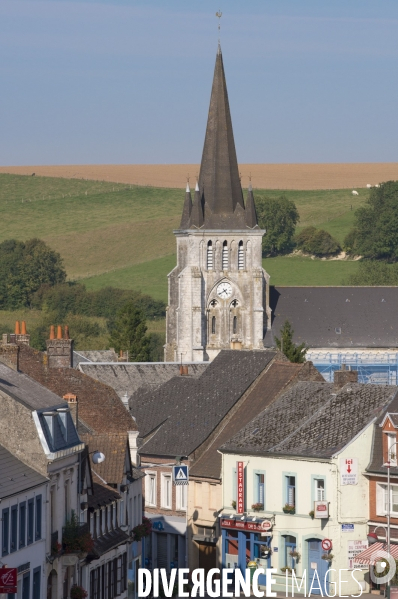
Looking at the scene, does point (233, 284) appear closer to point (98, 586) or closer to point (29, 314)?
point (29, 314)

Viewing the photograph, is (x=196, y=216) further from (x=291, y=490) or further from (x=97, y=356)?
(x=291, y=490)

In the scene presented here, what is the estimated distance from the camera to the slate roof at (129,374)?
79363 millimetres

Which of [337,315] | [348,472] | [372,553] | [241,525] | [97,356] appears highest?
[337,315]

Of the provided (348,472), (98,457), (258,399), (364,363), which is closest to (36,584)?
(98,457)

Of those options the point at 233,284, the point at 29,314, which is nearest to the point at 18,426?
the point at 233,284

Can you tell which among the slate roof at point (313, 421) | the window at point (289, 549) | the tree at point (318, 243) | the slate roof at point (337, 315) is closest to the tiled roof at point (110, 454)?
the slate roof at point (313, 421)

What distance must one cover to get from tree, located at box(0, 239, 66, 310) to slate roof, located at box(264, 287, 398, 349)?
53563mm

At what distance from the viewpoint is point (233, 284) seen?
135875mm

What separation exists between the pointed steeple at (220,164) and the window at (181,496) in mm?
74410

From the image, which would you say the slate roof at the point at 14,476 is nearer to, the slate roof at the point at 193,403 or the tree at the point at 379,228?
the slate roof at the point at 193,403

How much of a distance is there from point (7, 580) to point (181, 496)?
26.6m

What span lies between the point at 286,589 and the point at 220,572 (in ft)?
11.8

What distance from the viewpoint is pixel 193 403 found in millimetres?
67938

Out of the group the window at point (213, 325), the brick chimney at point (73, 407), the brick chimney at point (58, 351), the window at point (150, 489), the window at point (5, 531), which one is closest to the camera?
the window at point (5, 531)
